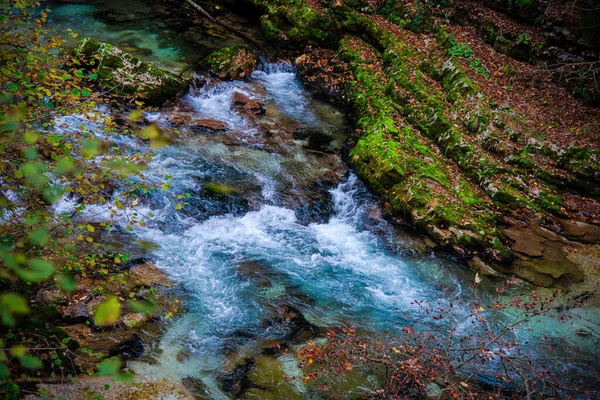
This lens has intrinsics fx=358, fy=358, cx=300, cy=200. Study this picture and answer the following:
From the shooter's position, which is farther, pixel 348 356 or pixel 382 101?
pixel 382 101

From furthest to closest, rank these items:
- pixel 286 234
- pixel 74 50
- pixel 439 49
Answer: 1. pixel 439 49
2. pixel 74 50
3. pixel 286 234

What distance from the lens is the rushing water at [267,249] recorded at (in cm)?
614

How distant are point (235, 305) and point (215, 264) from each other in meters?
1.15

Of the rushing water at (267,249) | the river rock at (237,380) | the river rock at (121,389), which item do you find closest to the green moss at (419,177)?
the rushing water at (267,249)

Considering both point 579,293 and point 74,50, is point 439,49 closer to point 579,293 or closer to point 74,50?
point 579,293

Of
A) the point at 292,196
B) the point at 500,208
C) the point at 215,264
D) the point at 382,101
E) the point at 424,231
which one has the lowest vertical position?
the point at 215,264

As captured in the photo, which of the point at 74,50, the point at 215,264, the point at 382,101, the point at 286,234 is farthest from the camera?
the point at 382,101

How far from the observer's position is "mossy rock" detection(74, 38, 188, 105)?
10133 millimetres

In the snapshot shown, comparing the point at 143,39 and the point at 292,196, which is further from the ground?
the point at 143,39

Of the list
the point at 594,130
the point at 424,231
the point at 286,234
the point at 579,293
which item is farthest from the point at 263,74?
the point at 579,293

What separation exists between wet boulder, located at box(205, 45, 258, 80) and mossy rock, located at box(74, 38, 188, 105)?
2121mm

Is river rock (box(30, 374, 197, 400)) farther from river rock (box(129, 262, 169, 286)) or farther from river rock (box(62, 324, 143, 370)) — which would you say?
river rock (box(129, 262, 169, 286))

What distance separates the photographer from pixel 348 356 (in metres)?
5.33

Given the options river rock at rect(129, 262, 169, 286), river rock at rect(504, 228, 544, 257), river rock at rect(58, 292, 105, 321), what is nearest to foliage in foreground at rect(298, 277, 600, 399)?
river rock at rect(504, 228, 544, 257)
